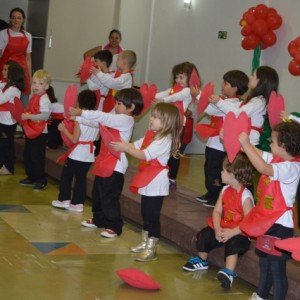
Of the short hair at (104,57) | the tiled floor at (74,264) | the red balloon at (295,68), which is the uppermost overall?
the red balloon at (295,68)

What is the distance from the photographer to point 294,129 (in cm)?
390

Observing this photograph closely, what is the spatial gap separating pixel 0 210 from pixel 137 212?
3.84ft

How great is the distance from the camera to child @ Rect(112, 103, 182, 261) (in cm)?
475

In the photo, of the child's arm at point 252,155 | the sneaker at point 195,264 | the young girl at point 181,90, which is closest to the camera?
the child's arm at point 252,155

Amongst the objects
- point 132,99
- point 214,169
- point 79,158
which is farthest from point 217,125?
point 79,158

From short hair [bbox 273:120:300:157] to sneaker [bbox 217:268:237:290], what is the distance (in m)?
0.94

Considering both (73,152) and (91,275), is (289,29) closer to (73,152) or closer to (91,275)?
(73,152)

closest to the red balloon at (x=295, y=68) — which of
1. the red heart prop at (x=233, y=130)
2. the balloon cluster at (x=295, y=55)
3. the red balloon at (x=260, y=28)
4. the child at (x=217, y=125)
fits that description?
the balloon cluster at (x=295, y=55)

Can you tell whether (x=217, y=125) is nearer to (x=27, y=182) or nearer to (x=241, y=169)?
(x=241, y=169)

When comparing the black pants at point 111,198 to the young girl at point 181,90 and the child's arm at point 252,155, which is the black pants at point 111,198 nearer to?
the young girl at point 181,90

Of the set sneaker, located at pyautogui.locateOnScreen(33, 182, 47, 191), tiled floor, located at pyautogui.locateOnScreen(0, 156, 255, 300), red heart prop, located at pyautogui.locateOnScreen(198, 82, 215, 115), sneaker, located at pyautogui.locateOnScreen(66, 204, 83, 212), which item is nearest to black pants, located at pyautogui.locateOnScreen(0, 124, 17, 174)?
sneaker, located at pyautogui.locateOnScreen(33, 182, 47, 191)

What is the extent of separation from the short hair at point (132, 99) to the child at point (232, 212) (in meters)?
1.03

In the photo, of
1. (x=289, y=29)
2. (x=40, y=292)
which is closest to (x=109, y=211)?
(x=40, y=292)

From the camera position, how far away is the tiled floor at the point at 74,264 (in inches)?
160
